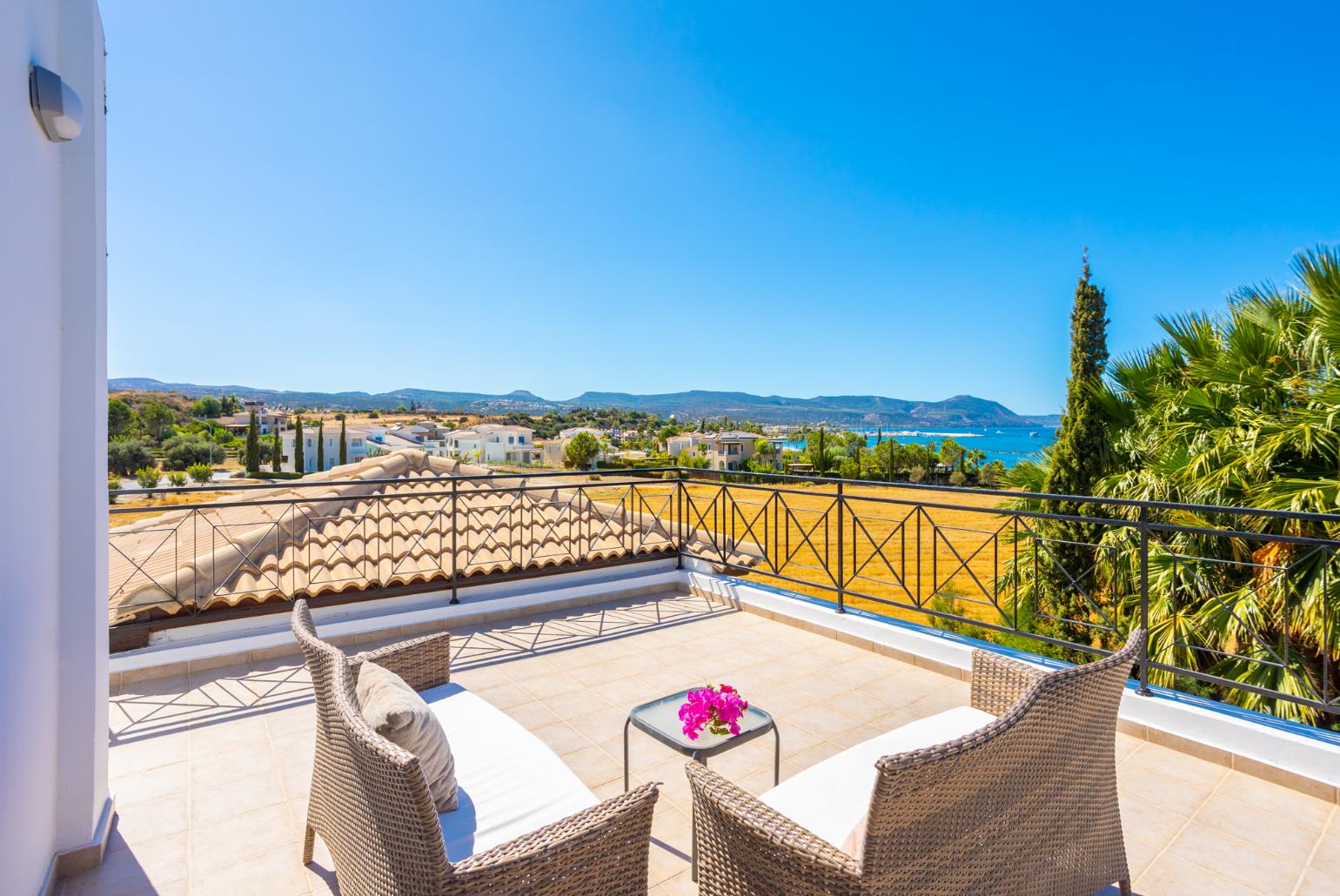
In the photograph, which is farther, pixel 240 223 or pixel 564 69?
pixel 240 223

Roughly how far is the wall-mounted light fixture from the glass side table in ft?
7.96

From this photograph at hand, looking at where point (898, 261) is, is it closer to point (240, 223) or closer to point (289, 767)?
point (240, 223)

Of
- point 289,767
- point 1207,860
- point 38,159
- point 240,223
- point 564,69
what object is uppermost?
point 564,69

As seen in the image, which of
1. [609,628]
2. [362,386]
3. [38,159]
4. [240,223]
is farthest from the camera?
[362,386]

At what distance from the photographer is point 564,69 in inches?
296

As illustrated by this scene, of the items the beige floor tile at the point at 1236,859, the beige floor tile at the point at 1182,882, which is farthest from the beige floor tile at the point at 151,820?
the beige floor tile at the point at 1236,859

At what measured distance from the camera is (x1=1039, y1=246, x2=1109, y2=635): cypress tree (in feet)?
20.9

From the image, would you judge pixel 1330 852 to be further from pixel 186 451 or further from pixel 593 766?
pixel 186 451

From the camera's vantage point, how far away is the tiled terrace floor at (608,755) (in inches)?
79.5

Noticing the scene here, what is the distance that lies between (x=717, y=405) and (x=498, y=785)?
70086 millimetres

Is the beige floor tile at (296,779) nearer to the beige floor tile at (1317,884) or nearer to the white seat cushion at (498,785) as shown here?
the white seat cushion at (498,785)

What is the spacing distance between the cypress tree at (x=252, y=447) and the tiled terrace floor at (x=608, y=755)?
3675 centimetres

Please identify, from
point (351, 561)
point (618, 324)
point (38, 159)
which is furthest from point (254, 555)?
point (618, 324)

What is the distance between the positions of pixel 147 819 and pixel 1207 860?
144 inches
